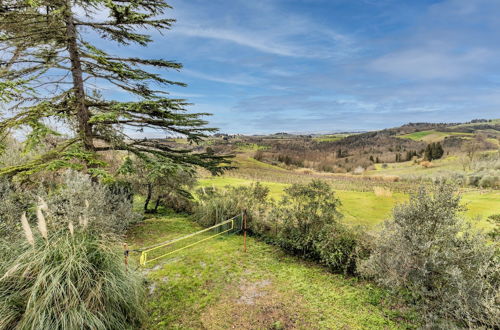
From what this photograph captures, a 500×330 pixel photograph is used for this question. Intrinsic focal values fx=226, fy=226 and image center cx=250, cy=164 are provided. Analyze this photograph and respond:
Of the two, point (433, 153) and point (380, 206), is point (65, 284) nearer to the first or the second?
point (380, 206)

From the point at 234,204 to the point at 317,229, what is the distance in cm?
365

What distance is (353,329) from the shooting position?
3.72m

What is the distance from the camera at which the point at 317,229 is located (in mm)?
6277

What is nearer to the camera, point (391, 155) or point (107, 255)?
point (107, 255)

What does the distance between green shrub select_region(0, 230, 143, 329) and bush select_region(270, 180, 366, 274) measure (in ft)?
13.9

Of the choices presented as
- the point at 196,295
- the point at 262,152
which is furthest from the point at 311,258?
the point at 262,152

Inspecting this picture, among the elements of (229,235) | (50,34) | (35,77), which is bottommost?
(229,235)

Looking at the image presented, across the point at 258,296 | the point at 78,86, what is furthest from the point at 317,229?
the point at 78,86

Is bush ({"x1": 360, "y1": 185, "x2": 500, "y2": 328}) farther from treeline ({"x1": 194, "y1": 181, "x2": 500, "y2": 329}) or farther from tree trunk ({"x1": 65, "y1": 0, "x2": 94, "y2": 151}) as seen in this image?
tree trunk ({"x1": 65, "y1": 0, "x2": 94, "y2": 151})

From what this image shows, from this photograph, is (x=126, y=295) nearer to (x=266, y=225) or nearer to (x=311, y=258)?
(x=311, y=258)

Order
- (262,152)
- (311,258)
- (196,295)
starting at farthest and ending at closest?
(262,152)
(311,258)
(196,295)

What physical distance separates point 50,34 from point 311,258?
10.0m

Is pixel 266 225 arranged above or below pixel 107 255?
below

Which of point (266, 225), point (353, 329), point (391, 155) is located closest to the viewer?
point (353, 329)
